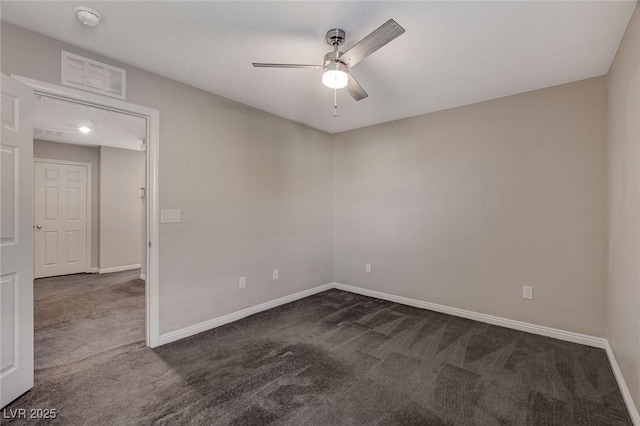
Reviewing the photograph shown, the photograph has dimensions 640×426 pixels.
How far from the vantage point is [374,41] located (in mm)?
1737

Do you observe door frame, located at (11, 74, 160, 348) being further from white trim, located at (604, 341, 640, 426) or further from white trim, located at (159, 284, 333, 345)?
white trim, located at (604, 341, 640, 426)

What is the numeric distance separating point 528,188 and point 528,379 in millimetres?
1795

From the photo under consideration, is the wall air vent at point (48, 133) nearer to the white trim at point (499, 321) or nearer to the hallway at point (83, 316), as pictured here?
the hallway at point (83, 316)

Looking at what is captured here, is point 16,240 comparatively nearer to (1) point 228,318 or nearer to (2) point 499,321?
(1) point 228,318

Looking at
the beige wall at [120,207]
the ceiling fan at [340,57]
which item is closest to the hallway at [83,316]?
the beige wall at [120,207]

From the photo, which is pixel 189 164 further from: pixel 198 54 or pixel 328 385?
pixel 328 385

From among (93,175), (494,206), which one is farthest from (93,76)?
(93,175)

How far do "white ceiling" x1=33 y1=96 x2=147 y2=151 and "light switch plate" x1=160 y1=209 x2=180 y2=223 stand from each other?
1.15 m

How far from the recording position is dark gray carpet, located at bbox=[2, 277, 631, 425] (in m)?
1.74

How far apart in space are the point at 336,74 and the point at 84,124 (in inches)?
172

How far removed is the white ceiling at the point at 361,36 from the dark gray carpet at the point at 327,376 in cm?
248

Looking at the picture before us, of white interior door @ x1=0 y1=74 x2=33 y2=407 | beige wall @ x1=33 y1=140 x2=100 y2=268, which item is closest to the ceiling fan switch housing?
white interior door @ x1=0 y1=74 x2=33 y2=407

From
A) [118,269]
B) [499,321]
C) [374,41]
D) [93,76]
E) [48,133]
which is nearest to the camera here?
[374,41]

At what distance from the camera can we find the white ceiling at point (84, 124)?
3619 mm
